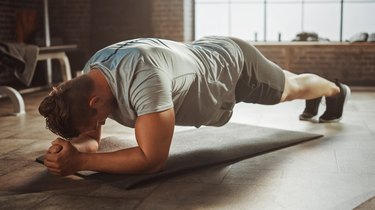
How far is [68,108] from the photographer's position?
61.1 inches

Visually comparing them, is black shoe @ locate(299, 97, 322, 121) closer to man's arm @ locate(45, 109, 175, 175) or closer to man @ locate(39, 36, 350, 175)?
man @ locate(39, 36, 350, 175)

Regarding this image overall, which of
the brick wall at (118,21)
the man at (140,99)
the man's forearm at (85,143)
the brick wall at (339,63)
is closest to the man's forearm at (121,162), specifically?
the man at (140,99)

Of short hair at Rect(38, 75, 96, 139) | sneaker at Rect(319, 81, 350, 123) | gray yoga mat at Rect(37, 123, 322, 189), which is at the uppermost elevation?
short hair at Rect(38, 75, 96, 139)

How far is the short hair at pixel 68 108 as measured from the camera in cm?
155

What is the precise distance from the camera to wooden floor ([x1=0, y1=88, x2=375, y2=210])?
1.54m

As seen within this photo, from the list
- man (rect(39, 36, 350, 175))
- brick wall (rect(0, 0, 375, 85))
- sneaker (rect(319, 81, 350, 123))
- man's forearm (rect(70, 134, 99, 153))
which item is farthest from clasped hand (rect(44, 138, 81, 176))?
brick wall (rect(0, 0, 375, 85))

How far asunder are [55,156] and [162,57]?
0.53m

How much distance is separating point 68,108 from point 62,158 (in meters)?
0.19

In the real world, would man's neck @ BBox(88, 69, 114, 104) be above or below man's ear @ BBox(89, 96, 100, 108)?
above

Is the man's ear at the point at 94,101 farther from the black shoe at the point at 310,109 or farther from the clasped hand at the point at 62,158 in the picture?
the black shoe at the point at 310,109

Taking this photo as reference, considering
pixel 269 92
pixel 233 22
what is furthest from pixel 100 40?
pixel 269 92

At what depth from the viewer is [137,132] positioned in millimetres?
1594

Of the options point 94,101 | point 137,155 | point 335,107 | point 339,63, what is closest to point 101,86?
point 94,101

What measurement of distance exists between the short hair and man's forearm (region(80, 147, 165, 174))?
5.4 inches
